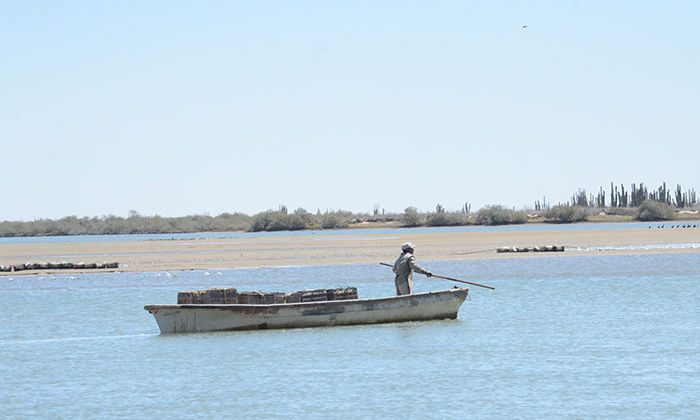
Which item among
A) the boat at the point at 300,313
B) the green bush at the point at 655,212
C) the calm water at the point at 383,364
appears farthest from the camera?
the green bush at the point at 655,212

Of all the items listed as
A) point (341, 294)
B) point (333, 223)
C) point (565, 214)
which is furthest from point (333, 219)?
point (341, 294)

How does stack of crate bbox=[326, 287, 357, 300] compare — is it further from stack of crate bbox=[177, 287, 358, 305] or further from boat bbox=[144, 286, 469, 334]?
boat bbox=[144, 286, 469, 334]

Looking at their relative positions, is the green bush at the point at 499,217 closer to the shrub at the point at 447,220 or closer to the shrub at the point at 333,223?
the shrub at the point at 447,220

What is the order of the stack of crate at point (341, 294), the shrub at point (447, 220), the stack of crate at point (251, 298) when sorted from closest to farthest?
the stack of crate at point (251, 298) < the stack of crate at point (341, 294) < the shrub at point (447, 220)

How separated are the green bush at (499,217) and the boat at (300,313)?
315 ft

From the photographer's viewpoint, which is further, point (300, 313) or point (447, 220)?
point (447, 220)

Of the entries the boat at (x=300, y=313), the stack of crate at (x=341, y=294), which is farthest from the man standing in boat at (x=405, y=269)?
the stack of crate at (x=341, y=294)

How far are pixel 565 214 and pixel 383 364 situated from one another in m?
102

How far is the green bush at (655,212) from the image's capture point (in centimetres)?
10956

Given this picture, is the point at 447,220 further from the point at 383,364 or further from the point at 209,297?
the point at 383,364

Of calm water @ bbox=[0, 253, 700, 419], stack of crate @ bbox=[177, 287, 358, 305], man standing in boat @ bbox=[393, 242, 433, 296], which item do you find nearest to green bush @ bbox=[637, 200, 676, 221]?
calm water @ bbox=[0, 253, 700, 419]

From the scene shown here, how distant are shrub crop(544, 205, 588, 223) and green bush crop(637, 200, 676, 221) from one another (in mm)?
7547

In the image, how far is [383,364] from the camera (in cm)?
1470

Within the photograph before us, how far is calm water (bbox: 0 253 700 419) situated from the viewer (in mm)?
11719
